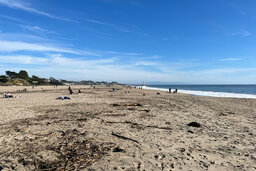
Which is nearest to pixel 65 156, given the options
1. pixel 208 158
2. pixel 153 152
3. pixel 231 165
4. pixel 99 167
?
pixel 99 167

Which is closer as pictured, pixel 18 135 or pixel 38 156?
pixel 38 156

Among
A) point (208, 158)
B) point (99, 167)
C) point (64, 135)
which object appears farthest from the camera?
point (64, 135)

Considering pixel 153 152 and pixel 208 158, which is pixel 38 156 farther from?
pixel 208 158

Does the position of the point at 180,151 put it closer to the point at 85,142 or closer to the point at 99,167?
the point at 99,167

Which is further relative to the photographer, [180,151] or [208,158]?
[180,151]

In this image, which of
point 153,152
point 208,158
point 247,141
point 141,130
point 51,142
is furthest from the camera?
point 141,130

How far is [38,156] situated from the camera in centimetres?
453

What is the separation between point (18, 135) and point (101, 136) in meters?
3.57

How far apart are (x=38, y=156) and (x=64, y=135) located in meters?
1.80

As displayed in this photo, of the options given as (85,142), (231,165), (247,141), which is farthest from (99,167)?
(247,141)

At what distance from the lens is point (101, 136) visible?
6234 millimetres

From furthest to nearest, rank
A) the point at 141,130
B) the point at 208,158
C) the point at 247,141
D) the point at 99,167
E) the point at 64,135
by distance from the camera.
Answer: the point at 141,130
the point at 64,135
the point at 247,141
the point at 208,158
the point at 99,167

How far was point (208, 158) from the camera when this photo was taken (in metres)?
4.53

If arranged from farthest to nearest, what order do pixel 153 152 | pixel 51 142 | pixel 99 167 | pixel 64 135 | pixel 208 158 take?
pixel 64 135 < pixel 51 142 < pixel 153 152 < pixel 208 158 < pixel 99 167
